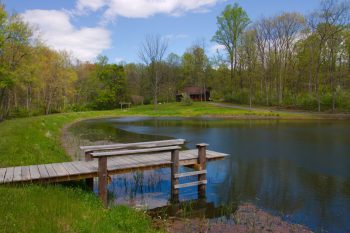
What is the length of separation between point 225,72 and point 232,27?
10.6 m

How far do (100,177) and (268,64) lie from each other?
55821 millimetres

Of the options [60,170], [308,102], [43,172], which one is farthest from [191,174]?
[308,102]

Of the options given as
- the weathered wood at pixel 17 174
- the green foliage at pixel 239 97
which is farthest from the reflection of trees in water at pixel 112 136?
the green foliage at pixel 239 97

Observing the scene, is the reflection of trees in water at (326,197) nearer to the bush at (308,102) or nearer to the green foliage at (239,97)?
the bush at (308,102)

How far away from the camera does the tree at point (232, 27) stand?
63.5m

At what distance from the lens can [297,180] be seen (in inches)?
469

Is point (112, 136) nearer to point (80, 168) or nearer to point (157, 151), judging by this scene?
point (157, 151)

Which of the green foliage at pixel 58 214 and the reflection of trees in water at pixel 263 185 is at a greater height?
the green foliage at pixel 58 214

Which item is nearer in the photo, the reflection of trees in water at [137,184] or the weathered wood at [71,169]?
the weathered wood at [71,169]

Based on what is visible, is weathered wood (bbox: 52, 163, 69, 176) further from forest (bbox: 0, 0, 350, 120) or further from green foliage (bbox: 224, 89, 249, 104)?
green foliage (bbox: 224, 89, 249, 104)

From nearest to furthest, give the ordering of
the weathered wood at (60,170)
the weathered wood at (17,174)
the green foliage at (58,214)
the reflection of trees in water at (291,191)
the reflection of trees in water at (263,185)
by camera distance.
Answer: the green foliage at (58,214), the weathered wood at (17,174), the weathered wood at (60,170), the reflection of trees in water at (291,191), the reflection of trees in water at (263,185)

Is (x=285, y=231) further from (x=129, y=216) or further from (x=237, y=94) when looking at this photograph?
(x=237, y=94)

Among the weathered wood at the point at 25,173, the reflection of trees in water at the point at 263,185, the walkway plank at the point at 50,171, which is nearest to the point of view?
the weathered wood at the point at 25,173

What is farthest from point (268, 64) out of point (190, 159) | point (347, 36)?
point (190, 159)
